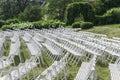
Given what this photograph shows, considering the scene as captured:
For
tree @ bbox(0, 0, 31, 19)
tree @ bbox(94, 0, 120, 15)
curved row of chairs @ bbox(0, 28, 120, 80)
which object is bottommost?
tree @ bbox(0, 0, 31, 19)

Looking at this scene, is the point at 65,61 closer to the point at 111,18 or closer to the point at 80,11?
the point at 111,18

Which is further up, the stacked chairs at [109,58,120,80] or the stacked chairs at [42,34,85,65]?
the stacked chairs at [109,58,120,80]

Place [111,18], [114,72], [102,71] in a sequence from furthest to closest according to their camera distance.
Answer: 1. [111,18]
2. [102,71]
3. [114,72]

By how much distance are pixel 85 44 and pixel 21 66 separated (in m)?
5.68

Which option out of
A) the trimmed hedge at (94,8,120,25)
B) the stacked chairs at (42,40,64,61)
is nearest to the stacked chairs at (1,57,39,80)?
the stacked chairs at (42,40,64,61)

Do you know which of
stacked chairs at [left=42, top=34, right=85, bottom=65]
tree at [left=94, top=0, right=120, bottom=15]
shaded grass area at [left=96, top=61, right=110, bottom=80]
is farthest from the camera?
tree at [left=94, top=0, right=120, bottom=15]

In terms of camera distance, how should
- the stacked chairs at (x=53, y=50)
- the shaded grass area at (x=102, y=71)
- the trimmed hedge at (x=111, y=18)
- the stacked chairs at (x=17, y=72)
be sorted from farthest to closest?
the trimmed hedge at (x=111, y=18) < the stacked chairs at (x=53, y=50) < the shaded grass area at (x=102, y=71) < the stacked chairs at (x=17, y=72)

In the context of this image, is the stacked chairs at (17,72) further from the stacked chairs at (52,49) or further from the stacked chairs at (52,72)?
the stacked chairs at (52,49)

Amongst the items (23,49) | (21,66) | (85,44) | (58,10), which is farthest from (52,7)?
(21,66)

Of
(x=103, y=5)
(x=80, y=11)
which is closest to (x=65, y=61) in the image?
(x=80, y=11)

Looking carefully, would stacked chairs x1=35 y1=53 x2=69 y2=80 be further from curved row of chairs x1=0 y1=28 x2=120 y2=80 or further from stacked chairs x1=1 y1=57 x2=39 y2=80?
stacked chairs x1=1 y1=57 x2=39 y2=80

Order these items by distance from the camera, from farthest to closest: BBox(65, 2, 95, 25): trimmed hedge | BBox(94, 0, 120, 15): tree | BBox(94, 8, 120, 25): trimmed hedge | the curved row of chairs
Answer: BBox(94, 0, 120, 15): tree, BBox(65, 2, 95, 25): trimmed hedge, BBox(94, 8, 120, 25): trimmed hedge, the curved row of chairs

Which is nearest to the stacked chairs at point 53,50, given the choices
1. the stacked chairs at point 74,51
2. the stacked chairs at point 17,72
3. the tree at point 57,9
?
the stacked chairs at point 74,51

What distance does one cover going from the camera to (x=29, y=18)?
45938mm
